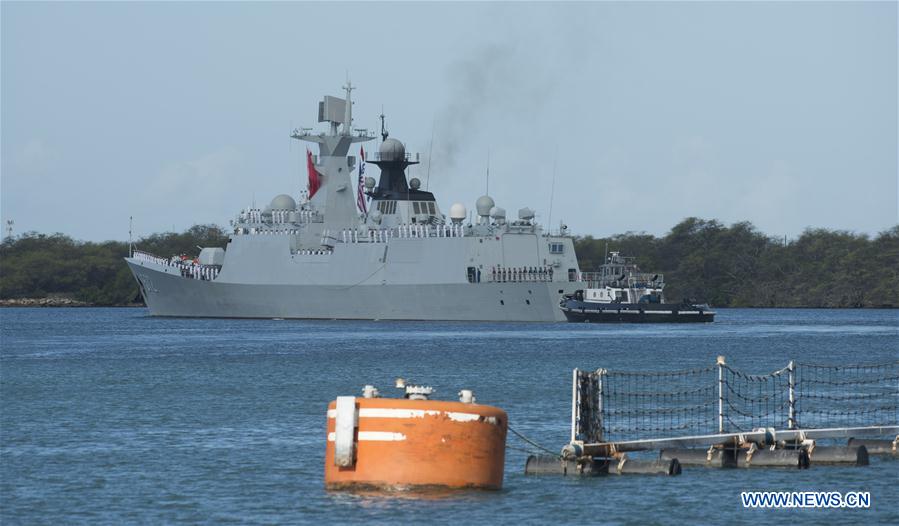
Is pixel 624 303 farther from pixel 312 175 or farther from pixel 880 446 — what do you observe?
pixel 880 446

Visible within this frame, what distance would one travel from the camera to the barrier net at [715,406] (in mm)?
24312

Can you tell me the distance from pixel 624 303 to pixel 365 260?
16099 mm

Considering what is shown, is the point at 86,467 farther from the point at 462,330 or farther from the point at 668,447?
the point at 462,330

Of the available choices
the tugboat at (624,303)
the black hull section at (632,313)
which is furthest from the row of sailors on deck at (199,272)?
the black hull section at (632,313)

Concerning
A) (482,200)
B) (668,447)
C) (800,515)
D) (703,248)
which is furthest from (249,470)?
(703,248)

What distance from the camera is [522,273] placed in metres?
82.3

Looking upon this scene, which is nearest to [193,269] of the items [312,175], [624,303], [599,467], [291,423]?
[312,175]

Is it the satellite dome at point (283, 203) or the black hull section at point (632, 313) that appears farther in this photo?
the satellite dome at point (283, 203)

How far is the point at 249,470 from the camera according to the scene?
24.2m

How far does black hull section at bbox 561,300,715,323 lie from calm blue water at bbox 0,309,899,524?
10.3 m

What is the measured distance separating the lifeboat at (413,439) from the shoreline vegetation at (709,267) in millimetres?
128193

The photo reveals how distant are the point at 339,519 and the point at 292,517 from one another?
85cm

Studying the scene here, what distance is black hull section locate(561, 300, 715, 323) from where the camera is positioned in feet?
278

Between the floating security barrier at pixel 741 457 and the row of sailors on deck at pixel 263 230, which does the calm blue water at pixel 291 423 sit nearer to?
the floating security barrier at pixel 741 457
